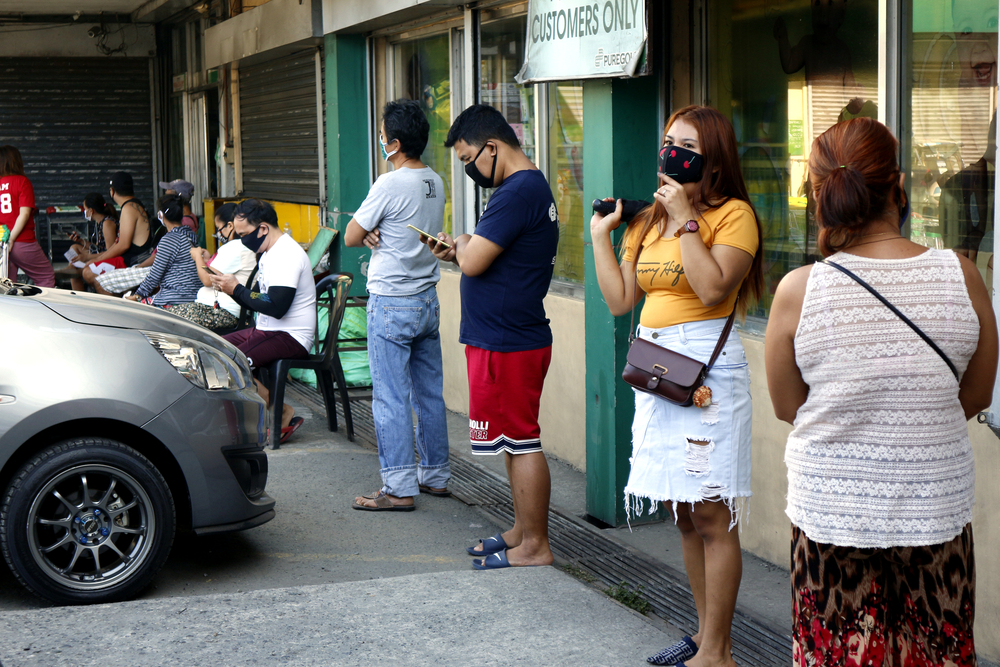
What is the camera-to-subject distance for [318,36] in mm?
9852

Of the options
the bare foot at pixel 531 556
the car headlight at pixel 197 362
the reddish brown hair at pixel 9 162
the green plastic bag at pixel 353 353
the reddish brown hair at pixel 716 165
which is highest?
the reddish brown hair at pixel 9 162

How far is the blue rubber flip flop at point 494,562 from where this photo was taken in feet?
15.2

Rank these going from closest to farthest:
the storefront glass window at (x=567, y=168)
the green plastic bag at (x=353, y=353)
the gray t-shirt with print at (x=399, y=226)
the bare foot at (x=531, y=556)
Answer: the bare foot at (x=531, y=556) < the gray t-shirt with print at (x=399, y=226) < the storefront glass window at (x=567, y=168) < the green plastic bag at (x=353, y=353)

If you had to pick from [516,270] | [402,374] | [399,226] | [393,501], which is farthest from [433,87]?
[516,270]

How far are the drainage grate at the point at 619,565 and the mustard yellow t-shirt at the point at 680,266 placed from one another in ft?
4.18

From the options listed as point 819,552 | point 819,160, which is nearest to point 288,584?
point 819,552

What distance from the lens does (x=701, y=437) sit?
3.28 m

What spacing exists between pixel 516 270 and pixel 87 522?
194 centimetres

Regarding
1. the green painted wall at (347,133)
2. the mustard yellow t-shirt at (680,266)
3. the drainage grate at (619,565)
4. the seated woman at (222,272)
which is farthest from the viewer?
the green painted wall at (347,133)

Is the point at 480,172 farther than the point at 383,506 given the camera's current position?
No

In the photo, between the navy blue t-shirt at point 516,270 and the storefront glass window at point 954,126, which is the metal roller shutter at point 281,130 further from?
the storefront glass window at point 954,126

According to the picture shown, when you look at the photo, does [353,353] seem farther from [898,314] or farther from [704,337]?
[898,314]

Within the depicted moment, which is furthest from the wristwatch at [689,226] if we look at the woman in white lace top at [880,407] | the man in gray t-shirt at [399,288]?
Answer: the man in gray t-shirt at [399,288]

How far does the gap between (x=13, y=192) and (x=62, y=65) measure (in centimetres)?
780
